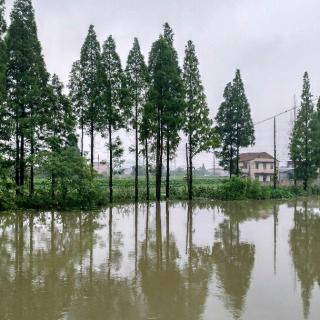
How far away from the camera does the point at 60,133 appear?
25391 millimetres

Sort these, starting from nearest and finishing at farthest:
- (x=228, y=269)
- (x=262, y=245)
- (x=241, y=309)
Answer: (x=241, y=309), (x=228, y=269), (x=262, y=245)

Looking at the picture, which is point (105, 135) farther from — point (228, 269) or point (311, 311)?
point (311, 311)

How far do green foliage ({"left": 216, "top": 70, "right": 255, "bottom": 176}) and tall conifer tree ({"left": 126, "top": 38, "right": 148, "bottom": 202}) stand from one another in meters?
10.2

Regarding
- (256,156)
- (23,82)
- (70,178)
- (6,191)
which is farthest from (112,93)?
(256,156)

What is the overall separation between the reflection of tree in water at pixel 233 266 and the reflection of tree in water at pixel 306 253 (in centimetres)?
100

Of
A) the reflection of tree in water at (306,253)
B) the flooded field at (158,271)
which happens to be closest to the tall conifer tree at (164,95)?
the reflection of tree in water at (306,253)

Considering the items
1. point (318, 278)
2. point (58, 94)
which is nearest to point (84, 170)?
point (58, 94)

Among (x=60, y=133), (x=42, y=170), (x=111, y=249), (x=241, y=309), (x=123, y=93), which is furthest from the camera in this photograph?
(x=123, y=93)

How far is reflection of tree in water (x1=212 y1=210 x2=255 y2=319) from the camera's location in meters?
6.69

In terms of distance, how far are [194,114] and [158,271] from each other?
23089mm

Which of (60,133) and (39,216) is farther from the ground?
(60,133)

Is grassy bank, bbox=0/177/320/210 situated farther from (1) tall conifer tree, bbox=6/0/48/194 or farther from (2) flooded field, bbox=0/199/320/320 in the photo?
(2) flooded field, bbox=0/199/320/320

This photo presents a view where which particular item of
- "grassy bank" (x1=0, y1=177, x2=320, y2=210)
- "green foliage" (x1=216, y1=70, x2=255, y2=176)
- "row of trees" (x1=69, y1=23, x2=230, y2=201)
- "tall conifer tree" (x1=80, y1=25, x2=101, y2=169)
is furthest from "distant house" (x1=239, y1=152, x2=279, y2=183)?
"tall conifer tree" (x1=80, y1=25, x2=101, y2=169)

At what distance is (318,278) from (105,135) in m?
21.5
